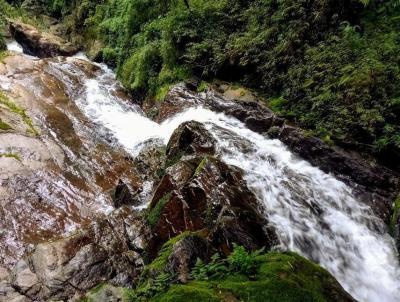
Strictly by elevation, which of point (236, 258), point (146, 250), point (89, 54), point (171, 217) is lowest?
point (89, 54)

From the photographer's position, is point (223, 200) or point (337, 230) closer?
point (223, 200)

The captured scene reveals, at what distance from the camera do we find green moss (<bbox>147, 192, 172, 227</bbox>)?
23.5ft

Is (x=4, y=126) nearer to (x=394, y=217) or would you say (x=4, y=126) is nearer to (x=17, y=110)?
(x=17, y=110)

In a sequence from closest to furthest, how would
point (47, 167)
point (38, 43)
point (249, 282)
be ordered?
point (249, 282) → point (47, 167) → point (38, 43)

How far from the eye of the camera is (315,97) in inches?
405

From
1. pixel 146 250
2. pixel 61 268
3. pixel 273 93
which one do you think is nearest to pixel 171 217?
pixel 146 250

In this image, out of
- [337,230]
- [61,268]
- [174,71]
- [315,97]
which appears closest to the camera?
[61,268]

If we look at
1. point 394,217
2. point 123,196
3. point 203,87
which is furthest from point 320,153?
point 203,87

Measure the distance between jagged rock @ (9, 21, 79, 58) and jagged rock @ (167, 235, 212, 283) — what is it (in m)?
19.7

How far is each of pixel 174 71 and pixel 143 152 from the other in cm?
436

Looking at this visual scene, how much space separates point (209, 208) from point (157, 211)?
106cm

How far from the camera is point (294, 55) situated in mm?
11617

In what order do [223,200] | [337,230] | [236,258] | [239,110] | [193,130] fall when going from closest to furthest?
[236,258]
[223,200]
[337,230]
[193,130]
[239,110]

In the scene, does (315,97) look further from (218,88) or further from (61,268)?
(61,268)
